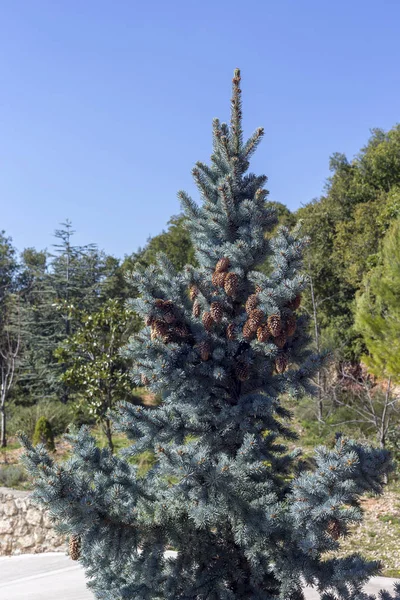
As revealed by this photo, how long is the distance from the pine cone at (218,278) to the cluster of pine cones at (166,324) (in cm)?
33

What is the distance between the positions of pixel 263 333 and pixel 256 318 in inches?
4.0

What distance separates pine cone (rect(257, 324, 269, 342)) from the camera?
3506mm

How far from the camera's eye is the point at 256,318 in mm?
3539

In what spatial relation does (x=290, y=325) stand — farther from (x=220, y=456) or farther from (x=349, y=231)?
(x=349, y=231)

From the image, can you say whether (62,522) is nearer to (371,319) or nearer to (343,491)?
(343,491)

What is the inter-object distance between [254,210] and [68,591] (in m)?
4.95

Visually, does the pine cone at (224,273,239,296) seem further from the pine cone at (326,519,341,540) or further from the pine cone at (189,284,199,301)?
the pine cone at (326,519,341,540)

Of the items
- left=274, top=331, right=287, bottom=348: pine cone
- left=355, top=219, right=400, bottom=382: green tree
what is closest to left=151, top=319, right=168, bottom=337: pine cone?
left=274, top=331, right=287, bottom=348: pine cone

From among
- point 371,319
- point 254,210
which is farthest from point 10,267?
point 254,210

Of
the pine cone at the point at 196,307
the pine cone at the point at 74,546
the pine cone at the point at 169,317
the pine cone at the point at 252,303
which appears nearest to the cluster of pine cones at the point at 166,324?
the pine cone at the point at 169,317

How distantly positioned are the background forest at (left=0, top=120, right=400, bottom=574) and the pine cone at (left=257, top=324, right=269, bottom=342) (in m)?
0.52

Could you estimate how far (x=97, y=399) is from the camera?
11.1 m

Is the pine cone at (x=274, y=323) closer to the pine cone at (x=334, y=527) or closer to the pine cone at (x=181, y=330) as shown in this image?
the pine cone at (x=181, y=330)

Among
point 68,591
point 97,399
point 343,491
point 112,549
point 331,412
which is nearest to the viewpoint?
point 343,491
